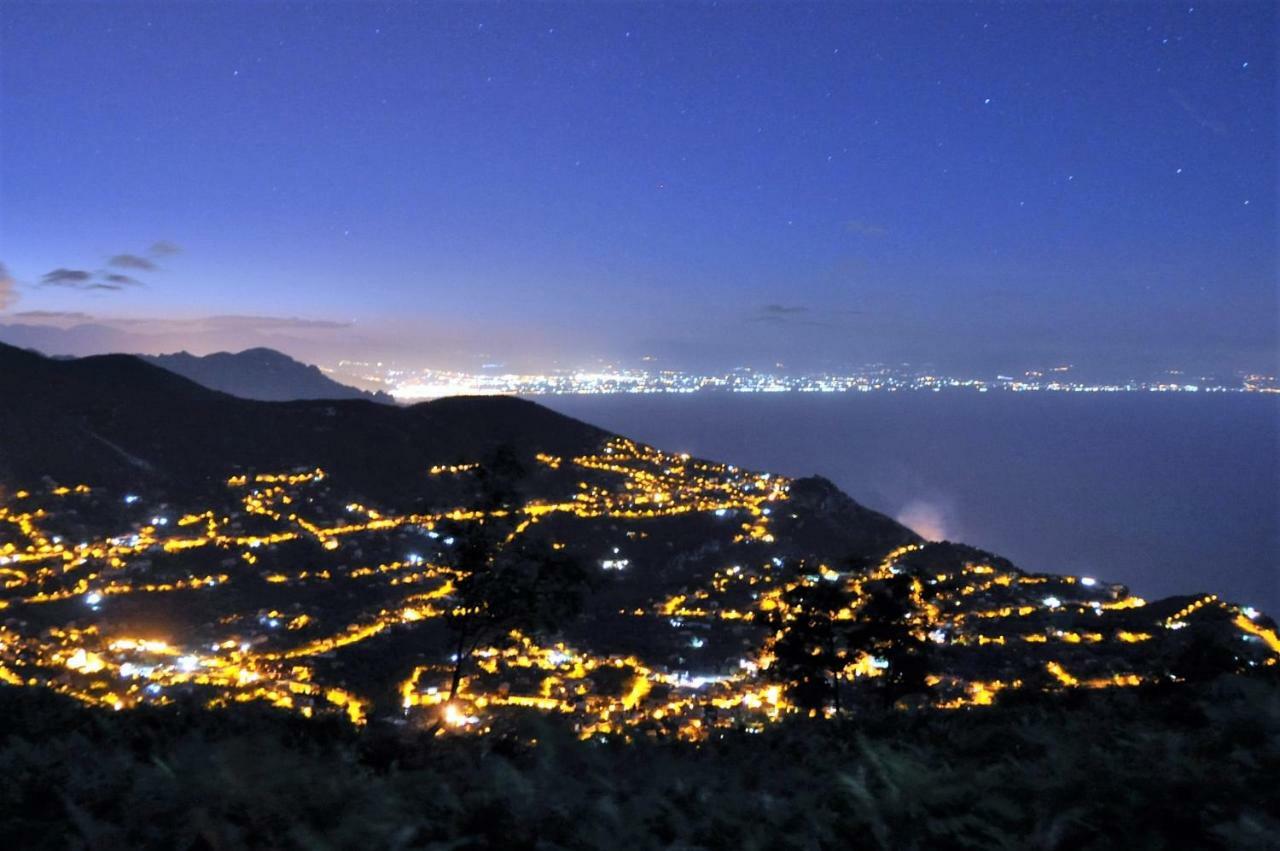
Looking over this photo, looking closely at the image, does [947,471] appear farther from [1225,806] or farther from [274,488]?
[1225,806]

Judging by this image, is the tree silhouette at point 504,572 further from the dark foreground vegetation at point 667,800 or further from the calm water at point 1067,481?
the calm water at point 1067,481

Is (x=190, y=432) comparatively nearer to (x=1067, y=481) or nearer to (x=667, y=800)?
(x=667, y=800)

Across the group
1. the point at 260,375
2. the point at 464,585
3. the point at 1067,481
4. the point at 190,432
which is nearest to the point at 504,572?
the point at 464,585

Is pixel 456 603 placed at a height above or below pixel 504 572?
below

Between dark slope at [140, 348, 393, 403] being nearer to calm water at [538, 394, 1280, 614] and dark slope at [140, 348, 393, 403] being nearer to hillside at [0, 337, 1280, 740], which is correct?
calm water at [538, 394, 1280, 614]

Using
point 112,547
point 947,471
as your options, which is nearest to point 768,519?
point 112,547
